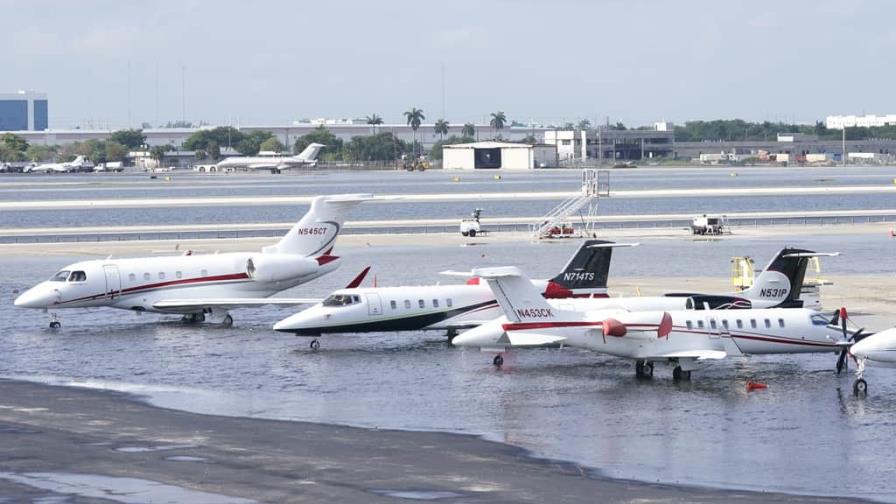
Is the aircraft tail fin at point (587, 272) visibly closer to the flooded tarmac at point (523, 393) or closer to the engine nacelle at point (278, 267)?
the flooded tarmac at point (523, 393)

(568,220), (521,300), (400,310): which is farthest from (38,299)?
(568,220)

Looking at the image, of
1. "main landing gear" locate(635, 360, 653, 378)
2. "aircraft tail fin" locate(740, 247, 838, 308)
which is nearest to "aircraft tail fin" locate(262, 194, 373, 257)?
"aircraft tail fin" locate(740, 247, 838, 308)

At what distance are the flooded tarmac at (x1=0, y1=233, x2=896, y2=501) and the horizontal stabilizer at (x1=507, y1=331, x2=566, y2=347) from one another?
1462 mm

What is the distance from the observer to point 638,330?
166ft

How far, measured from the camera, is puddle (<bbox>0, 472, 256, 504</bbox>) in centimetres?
3369

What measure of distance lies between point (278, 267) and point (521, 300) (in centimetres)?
2091

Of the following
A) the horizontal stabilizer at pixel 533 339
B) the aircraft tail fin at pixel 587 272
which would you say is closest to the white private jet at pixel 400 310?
the aircraft tail fin at pixel 587 272

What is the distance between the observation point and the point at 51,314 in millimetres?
72062

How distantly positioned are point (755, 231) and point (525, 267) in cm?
3841

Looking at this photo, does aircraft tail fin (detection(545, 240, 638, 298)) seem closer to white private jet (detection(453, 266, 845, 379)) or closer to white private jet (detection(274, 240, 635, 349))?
white private jet (detection(274, 240, 635, 349))

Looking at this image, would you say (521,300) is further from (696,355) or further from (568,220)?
(568,220)

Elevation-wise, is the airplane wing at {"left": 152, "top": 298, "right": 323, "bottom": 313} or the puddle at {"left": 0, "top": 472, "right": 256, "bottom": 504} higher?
the airplane wing at {"left": 152, "top": 298, "right": 323, "bottom": 313}

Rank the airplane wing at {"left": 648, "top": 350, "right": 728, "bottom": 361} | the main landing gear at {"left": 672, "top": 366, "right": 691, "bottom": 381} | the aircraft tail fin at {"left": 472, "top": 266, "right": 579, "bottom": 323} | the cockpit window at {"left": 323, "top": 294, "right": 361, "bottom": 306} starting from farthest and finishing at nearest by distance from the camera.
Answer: the cockpit window at {"left": 323, "top": 294, "right": 361, "bottom": 306}
the main landing gear at {"left": 672, "top": 366, "right": 691, "bottom": 381}
the aircraft tail fin at {"left": 472, "top": 266, "right": 579, "bottom": 323}
the airplane wing at {"left": 648, "top": 350, "right": 728, "bottom": 361}

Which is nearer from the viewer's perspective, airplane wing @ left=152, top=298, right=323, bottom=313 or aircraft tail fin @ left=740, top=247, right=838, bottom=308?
aircraft tail fin @ left=740, top=247, right=838, bottom=308
